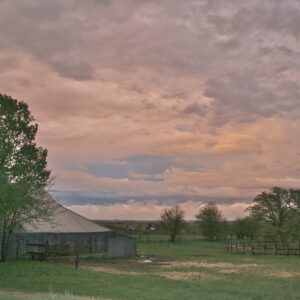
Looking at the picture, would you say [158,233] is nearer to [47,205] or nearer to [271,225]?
[271,225]

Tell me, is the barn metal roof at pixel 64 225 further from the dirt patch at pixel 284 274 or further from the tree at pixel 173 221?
the tree at pixel 173 221

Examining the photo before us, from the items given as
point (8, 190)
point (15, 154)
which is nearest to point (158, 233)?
point (15, 154)

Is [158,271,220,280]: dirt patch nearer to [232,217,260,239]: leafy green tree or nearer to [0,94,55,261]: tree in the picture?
[0,94,55,261]: tree

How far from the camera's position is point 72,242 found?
54.2m

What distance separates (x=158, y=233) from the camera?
373 ft

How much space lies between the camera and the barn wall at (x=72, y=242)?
47.8m

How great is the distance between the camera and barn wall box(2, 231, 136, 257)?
47750 mm

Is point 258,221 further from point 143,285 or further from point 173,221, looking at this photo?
point 143,285

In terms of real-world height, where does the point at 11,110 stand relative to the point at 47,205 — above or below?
above

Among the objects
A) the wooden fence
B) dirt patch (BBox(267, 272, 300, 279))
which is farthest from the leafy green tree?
dirt patch (BBox(267, 272, 300, 279))

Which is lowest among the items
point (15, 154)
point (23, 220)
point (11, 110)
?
point (23, 220)

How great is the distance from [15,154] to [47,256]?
12428mm

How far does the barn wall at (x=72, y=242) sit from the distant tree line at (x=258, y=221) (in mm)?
23894

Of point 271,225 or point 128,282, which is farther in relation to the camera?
point 271,225
